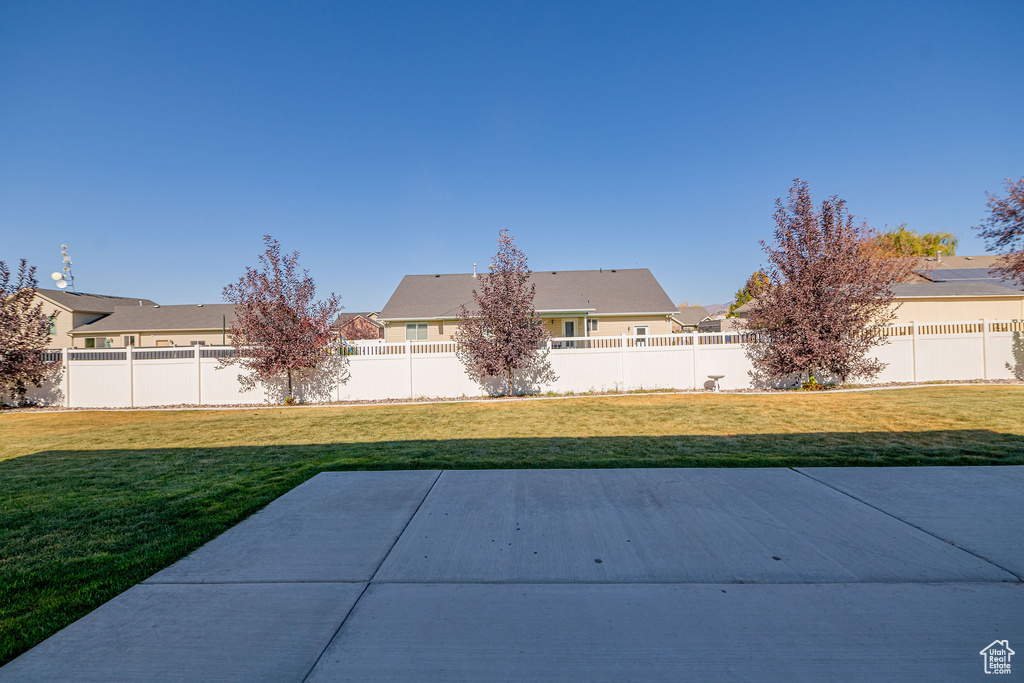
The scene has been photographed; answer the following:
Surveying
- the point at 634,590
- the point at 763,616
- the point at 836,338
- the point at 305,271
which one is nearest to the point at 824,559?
the point at 763,616

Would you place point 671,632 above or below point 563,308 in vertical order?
below

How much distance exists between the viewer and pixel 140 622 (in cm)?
286

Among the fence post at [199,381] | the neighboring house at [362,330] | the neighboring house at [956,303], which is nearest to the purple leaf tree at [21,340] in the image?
the fence post at [199,381]

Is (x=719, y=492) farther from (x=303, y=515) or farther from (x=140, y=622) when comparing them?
(x=140, y=622)

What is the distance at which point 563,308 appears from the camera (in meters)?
23.5

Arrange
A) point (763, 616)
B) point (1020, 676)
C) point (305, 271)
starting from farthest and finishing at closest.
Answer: point (305, 271) → point (763, 616) → point (1020, 676)

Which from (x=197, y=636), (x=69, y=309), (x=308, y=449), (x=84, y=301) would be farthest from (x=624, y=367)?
(x=84, y=301)

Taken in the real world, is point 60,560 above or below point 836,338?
below

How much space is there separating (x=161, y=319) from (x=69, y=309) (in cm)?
485

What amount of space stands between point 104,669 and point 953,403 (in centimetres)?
1382

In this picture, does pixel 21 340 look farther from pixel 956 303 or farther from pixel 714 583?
pixel 956 303

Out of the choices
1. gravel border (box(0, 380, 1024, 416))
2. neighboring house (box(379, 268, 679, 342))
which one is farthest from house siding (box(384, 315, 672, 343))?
gravel border (box(0, 380, 1024, 416))

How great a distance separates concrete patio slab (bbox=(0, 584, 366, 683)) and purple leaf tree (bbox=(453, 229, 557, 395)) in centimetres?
1133
